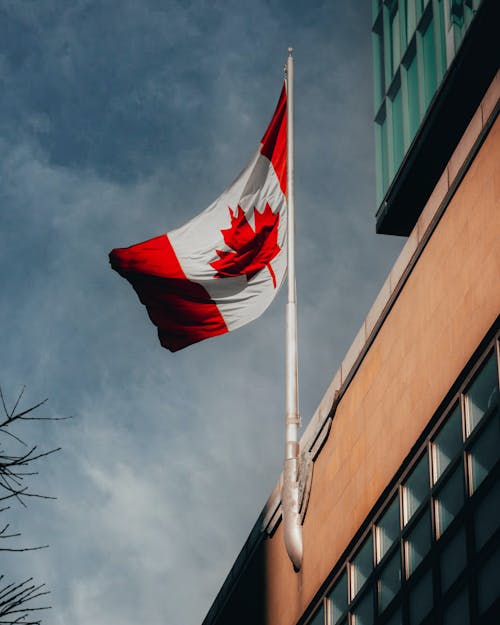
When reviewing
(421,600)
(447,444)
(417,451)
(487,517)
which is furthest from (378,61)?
(487,517)

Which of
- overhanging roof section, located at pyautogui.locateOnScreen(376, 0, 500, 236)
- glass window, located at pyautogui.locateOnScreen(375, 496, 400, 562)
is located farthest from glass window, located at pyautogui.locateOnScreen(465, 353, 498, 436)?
overhanging roof section, located at pyautogui.locateOnScreen(376, 0, 500, 236)

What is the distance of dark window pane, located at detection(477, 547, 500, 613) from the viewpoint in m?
14.8

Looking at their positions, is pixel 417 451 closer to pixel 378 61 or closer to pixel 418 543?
pixel 418 543

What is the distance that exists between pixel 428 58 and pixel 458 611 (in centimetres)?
2299

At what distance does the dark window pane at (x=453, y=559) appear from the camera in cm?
1598

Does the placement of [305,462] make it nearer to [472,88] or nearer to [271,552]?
[271,552]

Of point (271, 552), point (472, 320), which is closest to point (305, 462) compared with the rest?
point (271, 552)

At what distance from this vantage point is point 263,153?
26.4m

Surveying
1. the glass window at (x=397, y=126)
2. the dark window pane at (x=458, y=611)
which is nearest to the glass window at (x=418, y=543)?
the dark window pane at (x=458, y=611)

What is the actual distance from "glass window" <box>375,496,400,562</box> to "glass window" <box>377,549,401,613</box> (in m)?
0.28

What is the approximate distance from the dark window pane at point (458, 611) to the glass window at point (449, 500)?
109 centimetres

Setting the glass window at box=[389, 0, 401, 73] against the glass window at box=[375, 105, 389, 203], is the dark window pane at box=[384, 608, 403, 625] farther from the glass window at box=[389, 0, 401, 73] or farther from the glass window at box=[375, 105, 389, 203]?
the glass window at box=[389, 0, 401, 73]

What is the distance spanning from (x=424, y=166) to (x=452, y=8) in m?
4.27

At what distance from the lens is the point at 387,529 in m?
19.3
